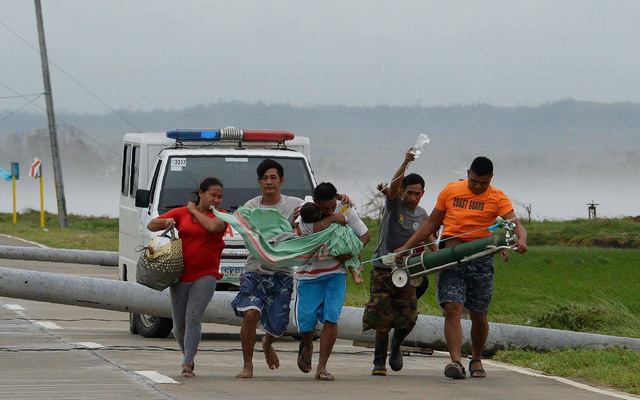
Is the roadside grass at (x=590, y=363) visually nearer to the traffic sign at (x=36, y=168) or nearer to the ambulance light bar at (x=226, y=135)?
the ambulance light bar at (x=226, y=135)

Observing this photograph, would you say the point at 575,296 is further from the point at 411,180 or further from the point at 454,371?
the point at 454,371

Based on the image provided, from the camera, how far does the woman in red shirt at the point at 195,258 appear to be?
10.3 metres

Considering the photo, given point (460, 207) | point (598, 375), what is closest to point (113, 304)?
point (460, 207)

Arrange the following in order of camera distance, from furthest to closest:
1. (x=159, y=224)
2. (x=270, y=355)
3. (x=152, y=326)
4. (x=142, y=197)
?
(x=152, y=326) < (x=142, y=197) < (x=270, y=355) < (x=159, y=224)

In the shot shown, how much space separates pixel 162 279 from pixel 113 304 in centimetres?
346

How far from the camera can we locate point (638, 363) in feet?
36.6

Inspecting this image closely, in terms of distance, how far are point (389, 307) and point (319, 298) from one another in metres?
0.82

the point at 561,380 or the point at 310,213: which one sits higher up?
the point at 310,213

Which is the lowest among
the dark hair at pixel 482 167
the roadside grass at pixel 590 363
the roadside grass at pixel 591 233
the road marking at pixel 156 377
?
the road marking at pixel 156 377

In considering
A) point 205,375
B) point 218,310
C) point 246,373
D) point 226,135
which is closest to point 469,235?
point 246,373

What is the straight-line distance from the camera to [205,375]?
1055 centimetres

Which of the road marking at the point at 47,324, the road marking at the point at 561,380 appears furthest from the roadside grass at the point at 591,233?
the road marking at the point at 561,380

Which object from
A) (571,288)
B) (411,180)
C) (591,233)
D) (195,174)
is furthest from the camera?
(591,233)

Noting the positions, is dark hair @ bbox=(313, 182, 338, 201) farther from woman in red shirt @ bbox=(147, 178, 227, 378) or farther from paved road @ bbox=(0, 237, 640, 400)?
paved road @ bbox=(0, 237, 640, 400)
